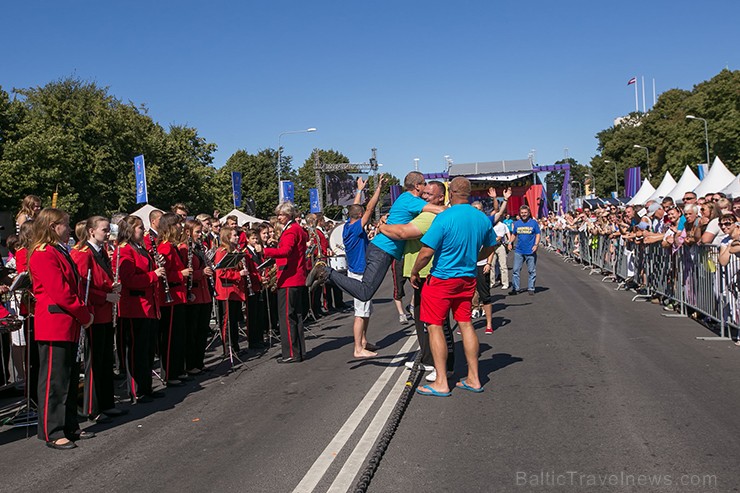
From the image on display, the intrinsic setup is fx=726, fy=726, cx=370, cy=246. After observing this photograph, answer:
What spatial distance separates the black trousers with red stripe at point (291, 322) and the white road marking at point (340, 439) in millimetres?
1542

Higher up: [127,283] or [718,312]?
[127,283]

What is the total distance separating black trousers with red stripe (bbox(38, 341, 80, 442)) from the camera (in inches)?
242

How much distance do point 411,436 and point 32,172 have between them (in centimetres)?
3566

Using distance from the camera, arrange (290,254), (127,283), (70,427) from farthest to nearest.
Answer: (290,254) < (127,283) < (70,427)

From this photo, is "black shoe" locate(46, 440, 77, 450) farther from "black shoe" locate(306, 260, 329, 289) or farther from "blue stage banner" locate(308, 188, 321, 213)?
"blue stage banner" locate(308, 188, 321, 213)

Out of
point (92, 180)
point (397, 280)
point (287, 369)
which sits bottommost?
point (287, 369)

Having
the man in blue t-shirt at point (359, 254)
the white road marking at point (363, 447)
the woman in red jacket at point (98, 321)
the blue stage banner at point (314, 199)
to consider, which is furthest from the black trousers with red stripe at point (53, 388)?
the blue stage banner at point (314, 199)

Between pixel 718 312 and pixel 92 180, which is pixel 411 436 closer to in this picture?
pixel 718 312

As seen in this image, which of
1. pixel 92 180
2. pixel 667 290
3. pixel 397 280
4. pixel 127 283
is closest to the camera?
pixel 127 283

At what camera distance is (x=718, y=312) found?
10.8 metres

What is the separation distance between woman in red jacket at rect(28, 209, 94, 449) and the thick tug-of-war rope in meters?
2.65

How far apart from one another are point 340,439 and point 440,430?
834 mm

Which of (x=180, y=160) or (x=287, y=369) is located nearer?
(x=287, y=369)

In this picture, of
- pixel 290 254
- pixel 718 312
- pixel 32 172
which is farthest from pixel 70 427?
pixel 32 172
